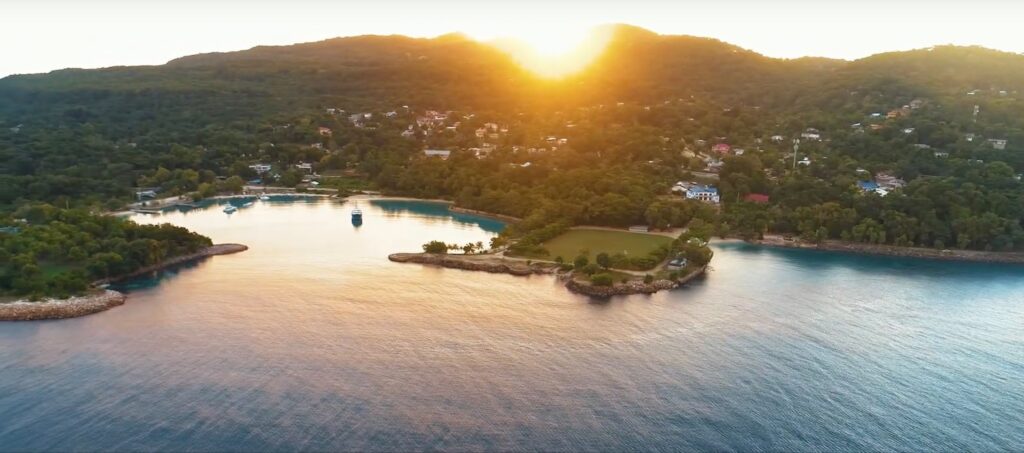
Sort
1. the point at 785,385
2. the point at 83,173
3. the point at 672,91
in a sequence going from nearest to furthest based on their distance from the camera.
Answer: the point at 785,385 < the point at 83,173 < the point at 672,91

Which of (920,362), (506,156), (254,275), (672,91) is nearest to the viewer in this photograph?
(920,362)

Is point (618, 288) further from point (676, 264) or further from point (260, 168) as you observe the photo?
point (260, 168)

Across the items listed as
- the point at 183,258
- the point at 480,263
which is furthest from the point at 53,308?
the point at 480,263

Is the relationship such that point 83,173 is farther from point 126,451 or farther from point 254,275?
point 126,451

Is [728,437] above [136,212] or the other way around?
the other way around

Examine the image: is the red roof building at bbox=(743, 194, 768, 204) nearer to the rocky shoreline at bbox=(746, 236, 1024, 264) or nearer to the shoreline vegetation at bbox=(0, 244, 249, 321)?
the rocky shoreline at bbox=(746, 236, 1024, 264)

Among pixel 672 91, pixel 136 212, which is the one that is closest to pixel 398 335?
pixel 136 212

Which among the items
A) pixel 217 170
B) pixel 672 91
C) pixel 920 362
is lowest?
pixel 920 362

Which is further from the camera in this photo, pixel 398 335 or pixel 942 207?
pixel 942 207
